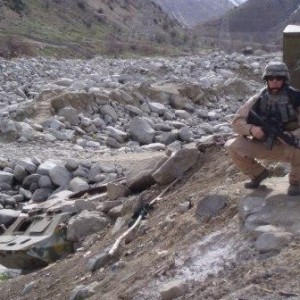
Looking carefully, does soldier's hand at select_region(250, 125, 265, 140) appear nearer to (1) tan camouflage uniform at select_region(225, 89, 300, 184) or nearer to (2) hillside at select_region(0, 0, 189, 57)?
(1) tan camouflage uniform at select_region(225, 89, 300, 184)

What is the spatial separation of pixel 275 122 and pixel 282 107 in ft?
0.41

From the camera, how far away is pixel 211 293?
195 inches

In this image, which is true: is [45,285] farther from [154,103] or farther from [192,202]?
[154,103]

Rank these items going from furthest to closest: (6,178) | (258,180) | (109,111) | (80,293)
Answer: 1. (109,111)
2. (6,178)
3. (258,180)
4. (80,293)

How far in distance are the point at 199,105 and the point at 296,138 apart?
15.5m

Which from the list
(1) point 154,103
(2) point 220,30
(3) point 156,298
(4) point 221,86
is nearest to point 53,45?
(4) point 221,86

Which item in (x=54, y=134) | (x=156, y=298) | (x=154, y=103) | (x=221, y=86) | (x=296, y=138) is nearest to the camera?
(x=156, y=298)

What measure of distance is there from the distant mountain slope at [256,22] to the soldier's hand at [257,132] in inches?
1954

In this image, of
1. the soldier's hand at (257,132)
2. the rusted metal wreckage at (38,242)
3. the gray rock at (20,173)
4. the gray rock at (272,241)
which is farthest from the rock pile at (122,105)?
the gray rock at (272,241)

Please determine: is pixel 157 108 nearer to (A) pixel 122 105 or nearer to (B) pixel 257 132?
(A) pixel 122 105

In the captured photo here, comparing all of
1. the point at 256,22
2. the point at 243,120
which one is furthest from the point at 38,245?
the point at 256,22

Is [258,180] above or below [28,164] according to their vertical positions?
above

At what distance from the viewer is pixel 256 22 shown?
6488 centimetres

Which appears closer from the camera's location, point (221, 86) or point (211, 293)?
point (211, 293)
